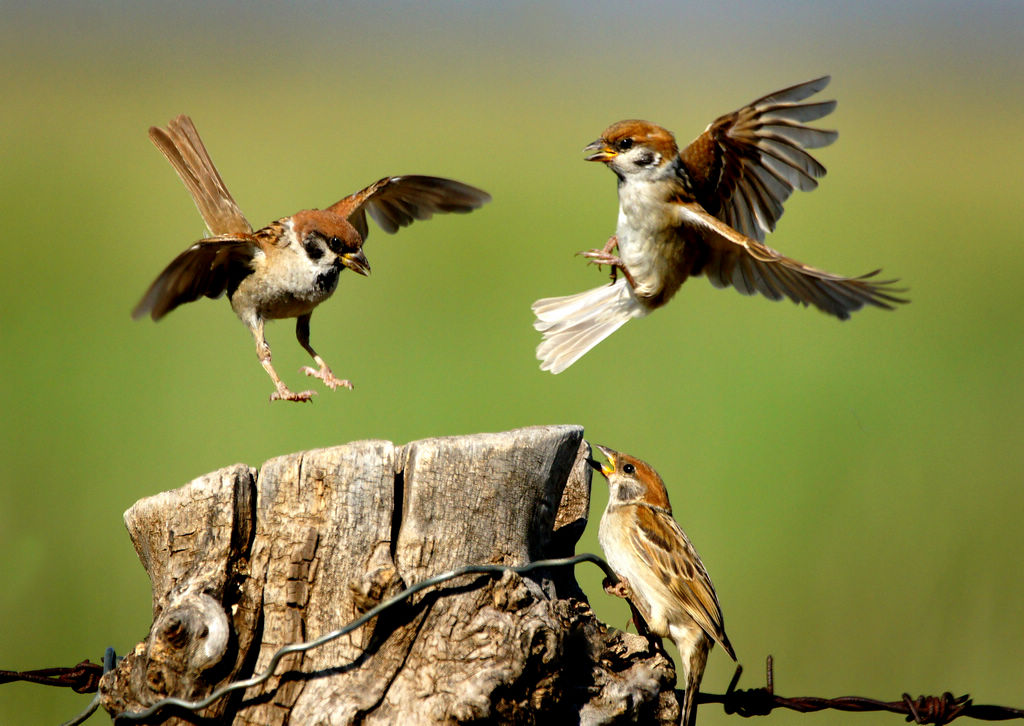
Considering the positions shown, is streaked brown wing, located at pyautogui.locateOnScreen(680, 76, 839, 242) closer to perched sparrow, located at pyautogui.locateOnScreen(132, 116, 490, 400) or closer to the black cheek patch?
perched sparrow, located at pyautogui.locateOnScreen(132, 116, 490, 400)

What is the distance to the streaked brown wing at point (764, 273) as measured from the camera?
475 centimetres

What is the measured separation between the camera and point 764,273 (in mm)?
5496

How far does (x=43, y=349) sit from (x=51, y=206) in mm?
3402

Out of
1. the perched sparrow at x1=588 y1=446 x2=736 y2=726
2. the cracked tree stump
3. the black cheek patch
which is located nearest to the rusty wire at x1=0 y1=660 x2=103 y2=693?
the cracked tree stump

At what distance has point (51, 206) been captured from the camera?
1327 centimetres

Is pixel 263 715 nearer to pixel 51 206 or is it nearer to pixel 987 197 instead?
pixel 51 206

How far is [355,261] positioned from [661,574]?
7.35ft

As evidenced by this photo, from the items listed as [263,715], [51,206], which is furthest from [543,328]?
[51,206]

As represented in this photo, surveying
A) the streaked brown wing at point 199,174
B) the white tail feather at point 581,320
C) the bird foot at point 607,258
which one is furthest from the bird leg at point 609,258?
the streaked brown wing at point 199,174

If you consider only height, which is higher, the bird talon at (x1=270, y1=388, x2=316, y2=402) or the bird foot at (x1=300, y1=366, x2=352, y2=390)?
the bird foot at (x1=300, y1=366, x2=352, y2=390)

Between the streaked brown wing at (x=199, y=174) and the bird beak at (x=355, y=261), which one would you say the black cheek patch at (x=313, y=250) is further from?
the streaked brown wing at (x=199, y=174)

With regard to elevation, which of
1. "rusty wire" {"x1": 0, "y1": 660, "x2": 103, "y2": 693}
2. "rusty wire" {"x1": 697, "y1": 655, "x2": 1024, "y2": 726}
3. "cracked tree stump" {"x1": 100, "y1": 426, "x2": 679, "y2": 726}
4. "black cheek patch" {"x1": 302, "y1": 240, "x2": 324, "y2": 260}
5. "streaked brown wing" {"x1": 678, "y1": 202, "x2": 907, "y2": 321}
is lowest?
"rusty wire" {"x1": 697, "y1": 655, "x2": 1024, "y2": 726}

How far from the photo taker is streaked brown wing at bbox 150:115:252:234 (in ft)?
21.0

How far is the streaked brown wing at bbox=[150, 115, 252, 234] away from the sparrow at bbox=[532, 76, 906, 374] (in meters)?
1.80
